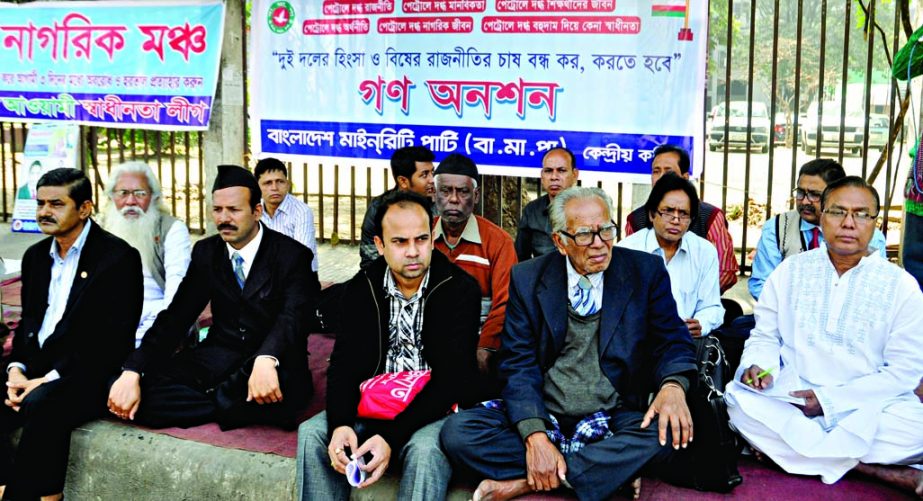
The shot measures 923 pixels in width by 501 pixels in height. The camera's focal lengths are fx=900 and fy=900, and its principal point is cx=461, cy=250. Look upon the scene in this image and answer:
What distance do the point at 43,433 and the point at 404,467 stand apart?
1699 mm

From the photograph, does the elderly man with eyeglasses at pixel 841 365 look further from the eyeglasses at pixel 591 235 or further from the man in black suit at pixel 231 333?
the man in black suit at pixel 231 333

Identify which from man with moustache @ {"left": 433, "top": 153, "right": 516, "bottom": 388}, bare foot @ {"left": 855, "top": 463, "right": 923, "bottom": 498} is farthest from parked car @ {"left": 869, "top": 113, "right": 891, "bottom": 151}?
bare foot @ {"left": 855, "top": 463, "right": 923, "bottom": 498}

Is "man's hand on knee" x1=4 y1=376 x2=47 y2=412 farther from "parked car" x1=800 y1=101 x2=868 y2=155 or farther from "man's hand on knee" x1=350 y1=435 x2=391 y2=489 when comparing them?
"parked car" x1=800 y1=101 x2=868 y2=155

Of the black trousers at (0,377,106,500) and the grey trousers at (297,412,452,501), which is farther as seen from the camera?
the black trousers at (0,377,106,500)

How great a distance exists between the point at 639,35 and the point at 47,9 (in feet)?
18.0

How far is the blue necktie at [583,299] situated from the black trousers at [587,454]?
1.37 ft

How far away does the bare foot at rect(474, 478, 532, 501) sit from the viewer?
328cm

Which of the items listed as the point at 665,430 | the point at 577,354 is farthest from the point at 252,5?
the point at 665,430

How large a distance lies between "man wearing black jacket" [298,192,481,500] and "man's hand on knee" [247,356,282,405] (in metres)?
0.41

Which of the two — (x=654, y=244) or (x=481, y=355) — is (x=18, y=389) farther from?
(x=654, y=244)

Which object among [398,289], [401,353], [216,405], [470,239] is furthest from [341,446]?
[470,239]

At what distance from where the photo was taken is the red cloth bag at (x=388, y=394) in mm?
3428

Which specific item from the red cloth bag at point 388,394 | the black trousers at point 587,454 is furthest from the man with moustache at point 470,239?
the black trousers at point 587,454

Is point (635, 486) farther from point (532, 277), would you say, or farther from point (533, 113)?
point (533, 113)
